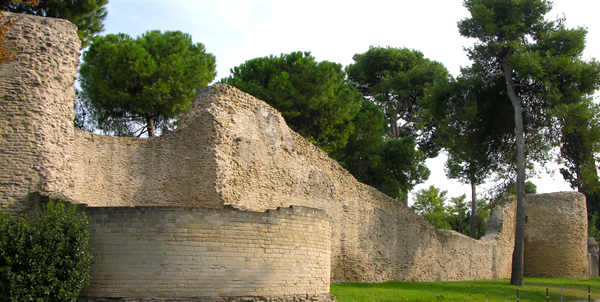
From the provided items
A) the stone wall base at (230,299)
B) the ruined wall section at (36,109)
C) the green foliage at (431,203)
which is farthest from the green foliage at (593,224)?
the ruined wall section at (36,109)

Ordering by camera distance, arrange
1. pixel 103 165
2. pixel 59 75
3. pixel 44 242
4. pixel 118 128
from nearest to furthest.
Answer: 1. pixel 44 242
2. pixel 59 75
3. pixel 103 165
4. pixel 118 128

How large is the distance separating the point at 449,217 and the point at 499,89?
2096 centimetres

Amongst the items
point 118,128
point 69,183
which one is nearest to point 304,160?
point 69,183

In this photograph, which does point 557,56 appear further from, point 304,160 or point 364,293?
point 364,293

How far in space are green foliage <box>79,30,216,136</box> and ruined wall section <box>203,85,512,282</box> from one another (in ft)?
26.1

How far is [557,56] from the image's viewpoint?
22250 millimetres

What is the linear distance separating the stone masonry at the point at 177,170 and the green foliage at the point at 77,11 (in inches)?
320

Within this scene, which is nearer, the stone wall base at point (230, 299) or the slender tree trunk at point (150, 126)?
the stone wall base at point (230, 299)

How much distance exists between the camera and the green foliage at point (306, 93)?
2552cm

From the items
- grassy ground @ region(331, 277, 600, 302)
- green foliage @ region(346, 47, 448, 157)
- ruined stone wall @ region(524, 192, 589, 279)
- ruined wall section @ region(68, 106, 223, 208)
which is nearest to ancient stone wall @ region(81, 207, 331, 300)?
ruined wall section @ region(68, 106, 223, 208)

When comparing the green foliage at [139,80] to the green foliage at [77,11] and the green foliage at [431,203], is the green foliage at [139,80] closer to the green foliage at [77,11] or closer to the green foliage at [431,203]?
the green foliage at [77,11]

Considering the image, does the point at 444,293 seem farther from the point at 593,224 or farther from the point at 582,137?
the point at 593,224

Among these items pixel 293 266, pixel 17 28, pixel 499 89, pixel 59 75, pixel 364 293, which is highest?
pixel 499 89

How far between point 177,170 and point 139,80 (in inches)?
383
